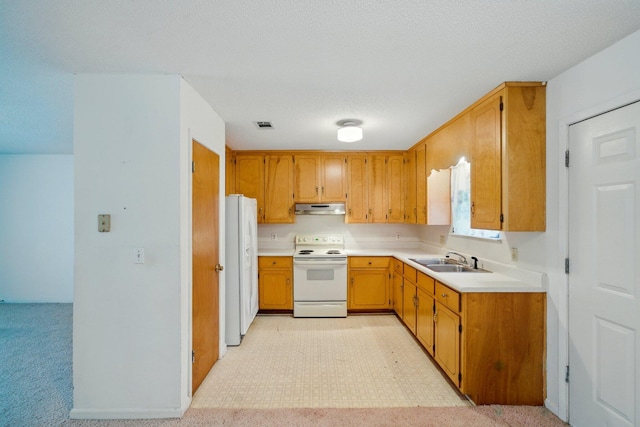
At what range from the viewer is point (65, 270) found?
4.45 meters

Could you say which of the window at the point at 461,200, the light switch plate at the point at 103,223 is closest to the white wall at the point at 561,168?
the window at the point at 461,200

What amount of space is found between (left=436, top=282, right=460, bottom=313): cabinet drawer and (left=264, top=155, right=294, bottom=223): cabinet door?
7.91 feet

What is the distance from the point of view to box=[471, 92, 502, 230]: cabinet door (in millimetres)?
2189

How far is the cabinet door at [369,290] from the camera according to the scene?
3910 mm

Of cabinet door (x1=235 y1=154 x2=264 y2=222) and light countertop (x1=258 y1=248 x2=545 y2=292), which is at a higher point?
cabinet door (x1=235 y1=154 x2=264 y2=222)

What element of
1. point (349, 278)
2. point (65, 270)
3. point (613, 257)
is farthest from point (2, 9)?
point (65, 270)

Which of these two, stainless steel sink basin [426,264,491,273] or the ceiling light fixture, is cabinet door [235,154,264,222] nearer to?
the ceiling light fixture

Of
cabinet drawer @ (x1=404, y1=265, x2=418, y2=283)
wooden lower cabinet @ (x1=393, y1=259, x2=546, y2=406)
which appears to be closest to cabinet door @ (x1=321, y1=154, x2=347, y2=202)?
cabinet drawer @ (x1=404, y1=265, x2=418, y2=283)

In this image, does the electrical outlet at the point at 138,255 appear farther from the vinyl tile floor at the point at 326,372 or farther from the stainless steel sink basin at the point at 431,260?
the stainless steel sink basin at the point at 431,260

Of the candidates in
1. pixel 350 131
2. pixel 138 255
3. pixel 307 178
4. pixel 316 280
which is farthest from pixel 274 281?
pixel 350 131

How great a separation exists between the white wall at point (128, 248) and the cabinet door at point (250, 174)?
85.5 inches

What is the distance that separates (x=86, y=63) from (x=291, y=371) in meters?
2.79

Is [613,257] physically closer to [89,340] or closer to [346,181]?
[346,181]

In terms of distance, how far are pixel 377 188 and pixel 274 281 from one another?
6.56ft
